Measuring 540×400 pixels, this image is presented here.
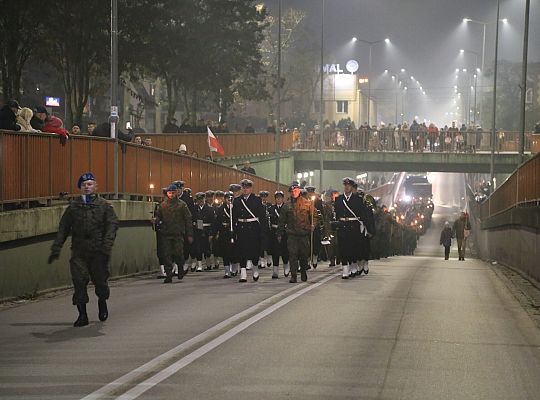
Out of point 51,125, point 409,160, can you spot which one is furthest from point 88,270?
point 409,160

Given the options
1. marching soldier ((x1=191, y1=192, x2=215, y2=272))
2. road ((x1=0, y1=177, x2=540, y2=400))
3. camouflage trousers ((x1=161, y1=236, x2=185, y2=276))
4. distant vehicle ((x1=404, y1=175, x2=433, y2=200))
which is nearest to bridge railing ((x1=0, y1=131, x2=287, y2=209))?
marching soldier ((x1=191, y1=192, x2=215, y2=272))

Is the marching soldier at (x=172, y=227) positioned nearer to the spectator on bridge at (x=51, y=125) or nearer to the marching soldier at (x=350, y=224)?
the spectator on bridge at (x=51, y=125)

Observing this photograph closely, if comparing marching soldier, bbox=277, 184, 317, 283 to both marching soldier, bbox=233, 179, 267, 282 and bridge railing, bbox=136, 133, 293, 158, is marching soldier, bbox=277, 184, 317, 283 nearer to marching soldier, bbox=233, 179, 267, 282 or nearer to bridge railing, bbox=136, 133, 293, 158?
marching soldier, bbox=233, 179, 267, 282

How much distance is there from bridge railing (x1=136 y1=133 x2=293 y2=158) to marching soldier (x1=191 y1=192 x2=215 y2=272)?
1044cm

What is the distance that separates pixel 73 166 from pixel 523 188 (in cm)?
1149

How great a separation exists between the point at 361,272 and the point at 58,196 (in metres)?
6.95

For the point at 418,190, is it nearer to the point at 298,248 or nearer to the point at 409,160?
the point at 409,160

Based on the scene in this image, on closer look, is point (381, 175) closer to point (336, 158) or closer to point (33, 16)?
point (336, 158)

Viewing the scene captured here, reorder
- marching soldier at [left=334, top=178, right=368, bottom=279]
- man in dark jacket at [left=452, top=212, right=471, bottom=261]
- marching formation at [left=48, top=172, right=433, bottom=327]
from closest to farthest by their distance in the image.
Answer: marching formation at [left=48, top=172, right=433, bottom=327], marching soldier at [left=334, top=178, right=368, bottom=279], man in dark jacket at [left=452, top=212, right=471, bottom=261]

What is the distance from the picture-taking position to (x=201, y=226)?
1012 inches

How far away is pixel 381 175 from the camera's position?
6073 inches

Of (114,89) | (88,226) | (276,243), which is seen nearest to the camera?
(88,226)

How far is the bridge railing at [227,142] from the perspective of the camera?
137 feet

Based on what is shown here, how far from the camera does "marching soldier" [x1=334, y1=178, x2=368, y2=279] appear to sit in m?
22.5
